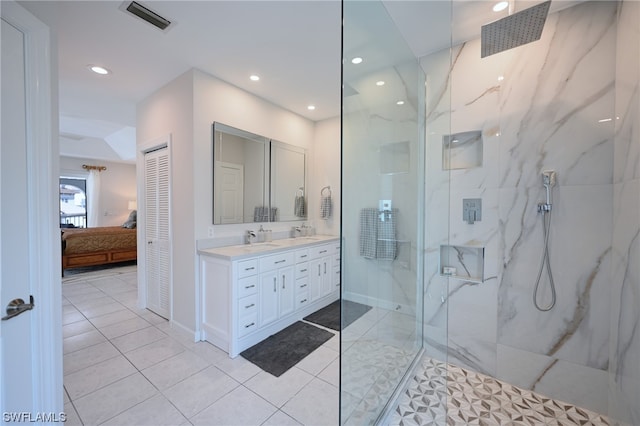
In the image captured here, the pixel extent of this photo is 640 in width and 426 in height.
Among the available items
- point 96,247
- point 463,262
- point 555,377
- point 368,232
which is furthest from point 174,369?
point 96,247

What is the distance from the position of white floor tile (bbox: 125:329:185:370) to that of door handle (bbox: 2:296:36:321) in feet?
4.34

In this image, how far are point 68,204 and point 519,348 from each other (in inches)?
436

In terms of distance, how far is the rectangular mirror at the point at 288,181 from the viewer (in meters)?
3.55

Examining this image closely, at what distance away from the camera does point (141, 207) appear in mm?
3248

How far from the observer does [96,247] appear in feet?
17.1

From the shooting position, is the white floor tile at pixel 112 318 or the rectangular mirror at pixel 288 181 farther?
the rectangular mirror at pixel 288 181

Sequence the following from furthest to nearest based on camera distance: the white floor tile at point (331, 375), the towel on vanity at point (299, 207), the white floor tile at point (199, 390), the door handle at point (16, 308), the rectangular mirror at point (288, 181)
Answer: the towel on vanity at point (299, 207) → the rectangular mirror at point (288, 181) → the white floor tile at point (331, 375) → the white floor tile at point (199, 390) → the door handle at point (16, 308)

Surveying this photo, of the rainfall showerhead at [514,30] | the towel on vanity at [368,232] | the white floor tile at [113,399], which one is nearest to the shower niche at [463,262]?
the towel on vanity at [368,232]

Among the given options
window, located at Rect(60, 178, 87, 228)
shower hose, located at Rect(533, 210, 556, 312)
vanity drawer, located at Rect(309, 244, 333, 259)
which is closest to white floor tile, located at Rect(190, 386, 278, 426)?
vanity drawer, located at Rect(309, 244, 333, 259)

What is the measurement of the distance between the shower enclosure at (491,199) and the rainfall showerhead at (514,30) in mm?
55

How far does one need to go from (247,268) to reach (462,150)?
2.22 meters

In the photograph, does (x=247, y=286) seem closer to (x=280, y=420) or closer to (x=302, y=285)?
(x=302, y=285)

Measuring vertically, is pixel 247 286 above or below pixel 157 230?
below

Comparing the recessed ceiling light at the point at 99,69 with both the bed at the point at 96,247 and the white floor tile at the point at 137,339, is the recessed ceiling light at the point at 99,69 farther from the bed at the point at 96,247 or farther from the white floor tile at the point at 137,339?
the bed at the point at 96,247
